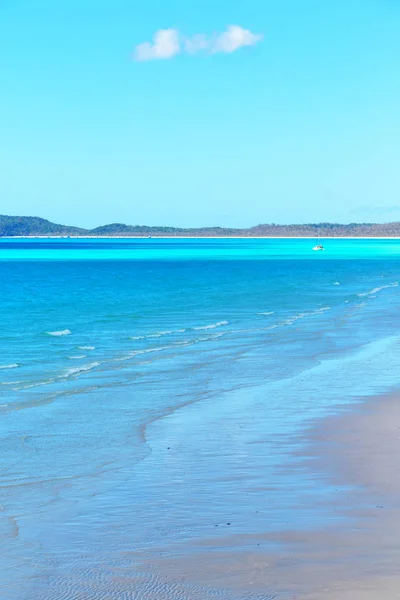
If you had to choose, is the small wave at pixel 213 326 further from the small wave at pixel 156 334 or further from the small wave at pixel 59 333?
the small wave at pixel 59 333

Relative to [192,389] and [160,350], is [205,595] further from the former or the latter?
[160,350]

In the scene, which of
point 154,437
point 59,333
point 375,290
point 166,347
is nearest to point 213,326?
point 59,333

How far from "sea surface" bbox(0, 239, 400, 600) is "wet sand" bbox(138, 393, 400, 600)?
0.16 m

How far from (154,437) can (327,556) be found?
5.83m

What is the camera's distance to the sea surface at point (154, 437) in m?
7.99

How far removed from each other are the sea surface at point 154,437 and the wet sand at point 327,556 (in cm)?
16

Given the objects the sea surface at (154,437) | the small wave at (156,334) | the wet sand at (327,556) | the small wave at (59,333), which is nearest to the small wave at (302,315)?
the sea surface at (154,437)

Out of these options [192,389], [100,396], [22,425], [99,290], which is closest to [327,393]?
[192,389]

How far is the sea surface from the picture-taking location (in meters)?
7.99

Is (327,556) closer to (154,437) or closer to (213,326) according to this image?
(154,437)

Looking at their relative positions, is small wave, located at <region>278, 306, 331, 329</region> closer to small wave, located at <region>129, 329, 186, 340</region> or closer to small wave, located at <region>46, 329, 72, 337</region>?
small wave, located at <region>129, 329, 186, 340</region>

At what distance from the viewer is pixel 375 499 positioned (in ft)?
30.9

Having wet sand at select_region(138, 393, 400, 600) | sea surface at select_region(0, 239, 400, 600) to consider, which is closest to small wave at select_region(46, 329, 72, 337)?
sea surface at select_region(0, 239, 400, 600)

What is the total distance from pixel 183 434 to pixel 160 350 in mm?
11776
